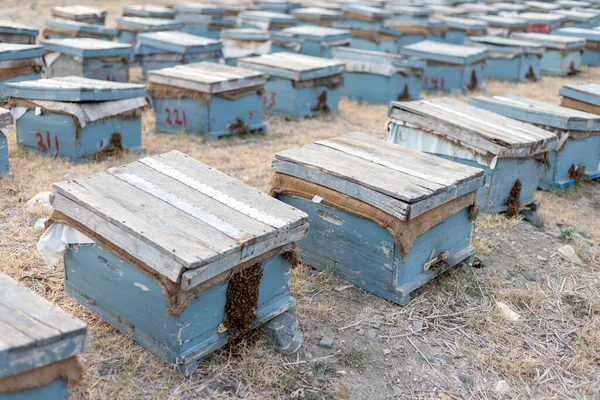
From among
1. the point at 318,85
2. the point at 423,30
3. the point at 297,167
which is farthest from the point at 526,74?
the point at 297,167

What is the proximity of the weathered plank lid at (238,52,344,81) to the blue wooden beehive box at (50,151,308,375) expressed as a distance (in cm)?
472

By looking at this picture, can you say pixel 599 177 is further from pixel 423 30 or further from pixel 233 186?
pixel 423 30

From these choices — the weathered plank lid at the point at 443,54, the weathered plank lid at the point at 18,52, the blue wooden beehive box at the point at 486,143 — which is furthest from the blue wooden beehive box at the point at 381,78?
the weathered plank lid at the point at 18,52

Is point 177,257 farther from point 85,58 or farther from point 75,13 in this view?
point 75,13

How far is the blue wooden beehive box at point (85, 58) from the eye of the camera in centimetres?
845

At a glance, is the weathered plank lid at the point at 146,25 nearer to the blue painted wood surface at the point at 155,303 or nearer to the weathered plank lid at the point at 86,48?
the weathered plank lid at the point at 86,48

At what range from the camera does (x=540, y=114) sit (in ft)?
20.2

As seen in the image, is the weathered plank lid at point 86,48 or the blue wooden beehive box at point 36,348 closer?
the blue wooden beehive box at point 36,348

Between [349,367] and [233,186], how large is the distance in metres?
1.21

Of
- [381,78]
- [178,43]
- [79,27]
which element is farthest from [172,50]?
[381,78]

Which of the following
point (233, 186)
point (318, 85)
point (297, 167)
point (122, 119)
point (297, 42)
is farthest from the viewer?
point (297, 42)

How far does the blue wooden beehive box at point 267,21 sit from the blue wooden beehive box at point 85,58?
448 centimetres

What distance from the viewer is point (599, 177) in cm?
687

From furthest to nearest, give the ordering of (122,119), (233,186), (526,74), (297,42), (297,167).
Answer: (526,74)
(297,42)
(122,119)
(297,167)
(233,186)
